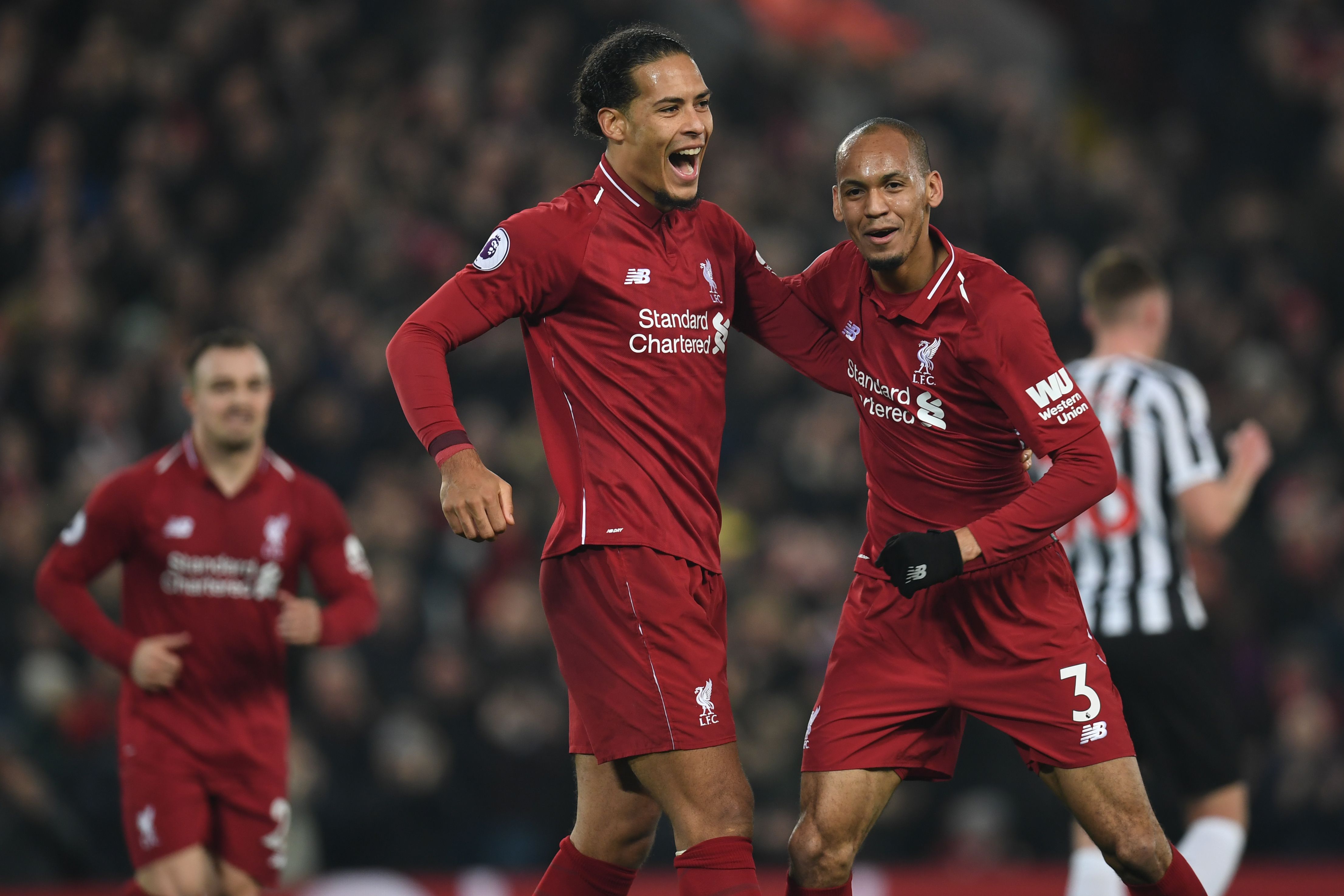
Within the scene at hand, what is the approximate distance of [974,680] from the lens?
13.4 feet

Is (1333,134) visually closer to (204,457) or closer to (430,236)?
(430,236)

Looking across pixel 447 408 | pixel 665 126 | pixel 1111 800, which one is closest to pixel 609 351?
pixel 447 408

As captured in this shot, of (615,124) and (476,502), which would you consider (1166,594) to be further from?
(476,502)

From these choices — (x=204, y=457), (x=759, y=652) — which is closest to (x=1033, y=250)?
(x=759, y=652)

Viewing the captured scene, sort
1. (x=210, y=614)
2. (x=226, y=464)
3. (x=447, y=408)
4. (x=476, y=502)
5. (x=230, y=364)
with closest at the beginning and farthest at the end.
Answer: (x=476, y=502) → (x=447, y=408) → (x=210, y=614) → (x=230, y=364) → (x=226, y=464)

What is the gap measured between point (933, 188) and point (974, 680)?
1339 mm

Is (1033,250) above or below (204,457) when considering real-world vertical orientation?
above

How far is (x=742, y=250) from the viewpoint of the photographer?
4.33m

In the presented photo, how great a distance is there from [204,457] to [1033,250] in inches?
261

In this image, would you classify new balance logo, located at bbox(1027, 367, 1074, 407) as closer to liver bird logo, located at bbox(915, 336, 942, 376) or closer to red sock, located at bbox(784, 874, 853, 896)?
liver bird logo, located at bbox(915, 336, 942, 376)

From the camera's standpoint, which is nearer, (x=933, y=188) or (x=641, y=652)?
(x=641, y=652)

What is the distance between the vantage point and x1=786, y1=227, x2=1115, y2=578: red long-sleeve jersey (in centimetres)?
388

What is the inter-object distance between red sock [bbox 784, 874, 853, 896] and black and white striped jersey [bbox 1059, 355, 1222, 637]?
187 centimetres

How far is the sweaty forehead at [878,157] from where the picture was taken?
158 inches
